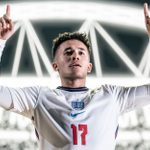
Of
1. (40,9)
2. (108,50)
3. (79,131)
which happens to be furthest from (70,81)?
(108,50)

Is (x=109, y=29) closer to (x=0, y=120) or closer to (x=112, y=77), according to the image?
(x=112, y=77)

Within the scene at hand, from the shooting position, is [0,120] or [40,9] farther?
[40,9]

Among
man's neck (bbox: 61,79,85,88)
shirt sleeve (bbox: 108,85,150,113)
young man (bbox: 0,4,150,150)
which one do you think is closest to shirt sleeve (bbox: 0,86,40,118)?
young man (bbox: 0,4,150,150)

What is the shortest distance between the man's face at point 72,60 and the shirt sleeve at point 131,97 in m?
0.13

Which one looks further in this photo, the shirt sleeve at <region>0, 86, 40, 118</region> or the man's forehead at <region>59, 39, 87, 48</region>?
the man's forehead at <region>59, 39, 87, 48</region>

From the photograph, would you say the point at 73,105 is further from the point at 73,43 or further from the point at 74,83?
the point at 73,43

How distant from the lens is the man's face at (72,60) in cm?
134

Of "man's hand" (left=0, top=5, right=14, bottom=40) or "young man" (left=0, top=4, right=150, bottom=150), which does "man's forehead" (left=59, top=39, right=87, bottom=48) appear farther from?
"man's hand" (left=0, top=5, right=14, bottom=40)

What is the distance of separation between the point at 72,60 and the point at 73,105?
146 mm

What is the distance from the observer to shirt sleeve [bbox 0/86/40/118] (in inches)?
49.7

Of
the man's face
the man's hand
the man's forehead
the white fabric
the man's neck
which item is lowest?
the white fabric

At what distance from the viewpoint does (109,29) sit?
463cm

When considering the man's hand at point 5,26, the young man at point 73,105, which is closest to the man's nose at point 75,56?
the young man at point 73,105

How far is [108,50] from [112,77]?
0.70 metres
